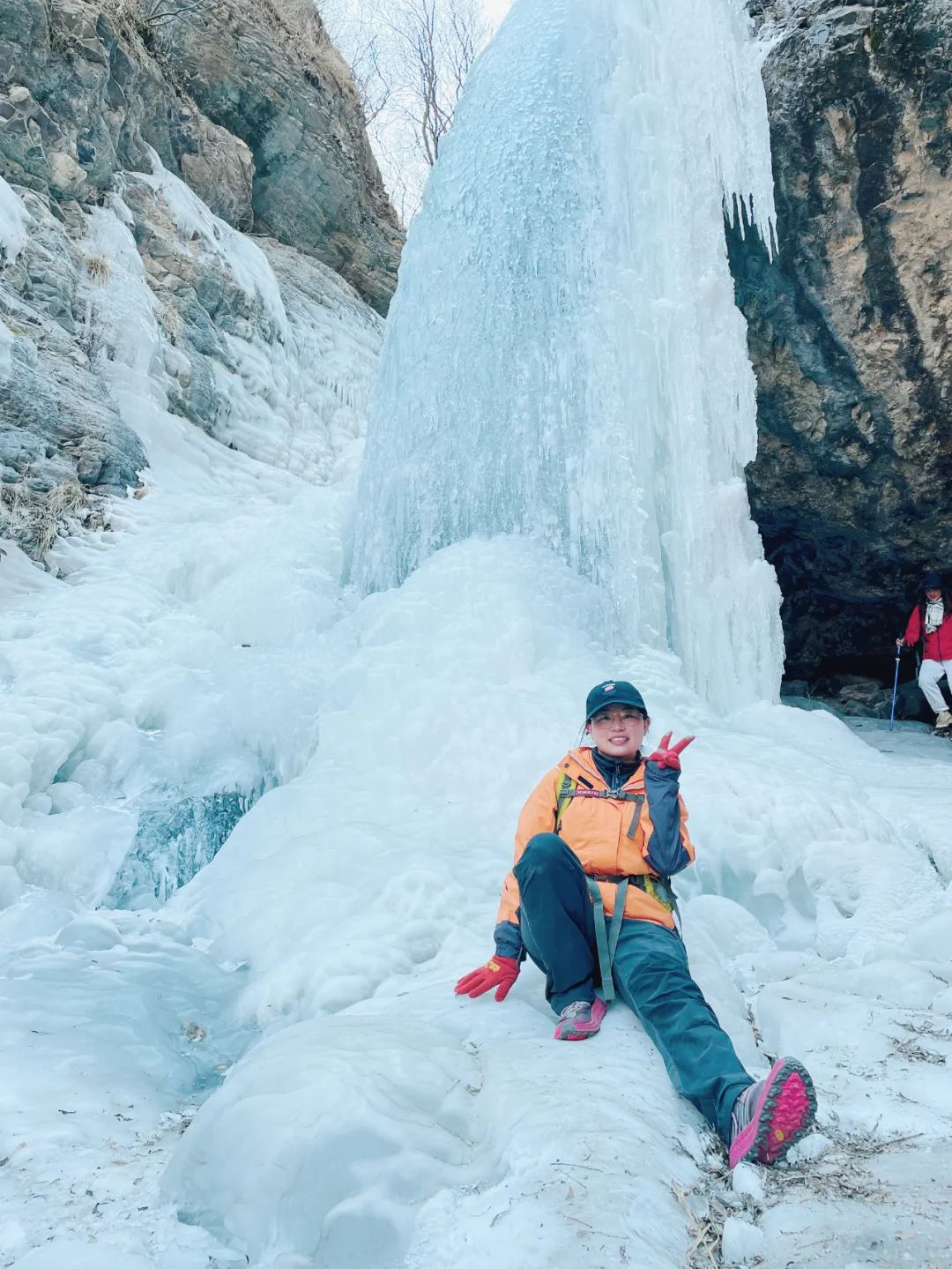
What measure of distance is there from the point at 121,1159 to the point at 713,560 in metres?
4.21

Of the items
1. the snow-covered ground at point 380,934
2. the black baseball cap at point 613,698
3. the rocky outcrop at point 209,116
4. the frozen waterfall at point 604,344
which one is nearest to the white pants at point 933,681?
the snow-covered ground at point 380,934

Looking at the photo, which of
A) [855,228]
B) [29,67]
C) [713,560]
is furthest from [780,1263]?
[29,67]

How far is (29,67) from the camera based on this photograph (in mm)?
7918

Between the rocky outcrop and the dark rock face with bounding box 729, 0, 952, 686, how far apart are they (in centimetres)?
613

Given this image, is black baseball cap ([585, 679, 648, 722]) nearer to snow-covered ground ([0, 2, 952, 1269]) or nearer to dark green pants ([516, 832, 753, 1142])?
dark green pants ([516, 832, 753, 1142])

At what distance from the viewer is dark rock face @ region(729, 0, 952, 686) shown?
556 centimetres

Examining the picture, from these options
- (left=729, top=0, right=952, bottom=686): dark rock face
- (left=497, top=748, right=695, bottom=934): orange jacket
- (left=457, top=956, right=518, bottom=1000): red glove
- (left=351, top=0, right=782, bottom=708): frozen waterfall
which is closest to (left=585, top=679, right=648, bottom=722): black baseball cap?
(left=497, top=748, right=695, bottom=934): orange jacket

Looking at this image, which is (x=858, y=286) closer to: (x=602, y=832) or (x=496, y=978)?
(x=602, y=832)

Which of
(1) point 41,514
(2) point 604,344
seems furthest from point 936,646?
(1) point 41,514

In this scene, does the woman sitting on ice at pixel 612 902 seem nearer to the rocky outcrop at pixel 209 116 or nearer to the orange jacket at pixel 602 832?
the orange jacket at pixel 602 832

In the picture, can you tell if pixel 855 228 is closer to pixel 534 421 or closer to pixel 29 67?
pixel 534 421

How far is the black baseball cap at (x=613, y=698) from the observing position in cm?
259

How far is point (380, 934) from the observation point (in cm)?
296

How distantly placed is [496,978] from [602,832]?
1.58 feet
